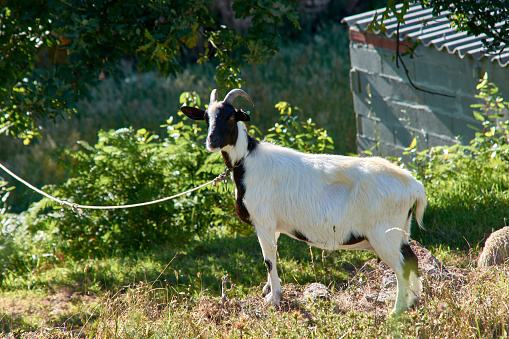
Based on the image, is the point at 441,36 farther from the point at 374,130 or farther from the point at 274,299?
the point at 274,299

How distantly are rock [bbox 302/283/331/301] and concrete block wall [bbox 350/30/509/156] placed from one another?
11.8 ft

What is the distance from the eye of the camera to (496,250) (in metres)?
4.89

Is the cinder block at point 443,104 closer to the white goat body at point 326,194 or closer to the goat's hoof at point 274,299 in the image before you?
the white goat body at point 326,194

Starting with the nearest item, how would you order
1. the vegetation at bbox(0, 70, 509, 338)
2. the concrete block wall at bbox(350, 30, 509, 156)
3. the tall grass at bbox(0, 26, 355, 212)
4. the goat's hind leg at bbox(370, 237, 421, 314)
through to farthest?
the vegetation at bbox(0, 70, 509, 338) → the goat's hind leg at bbox(370, 237, 421, 314) → the concrete block wall at bbox(350, 30, 509, 156) → the tall grass at bbox(0, 26, 355, 212)

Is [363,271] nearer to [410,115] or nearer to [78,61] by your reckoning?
[78,61]

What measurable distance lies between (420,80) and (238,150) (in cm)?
528

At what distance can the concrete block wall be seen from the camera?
8156 mm

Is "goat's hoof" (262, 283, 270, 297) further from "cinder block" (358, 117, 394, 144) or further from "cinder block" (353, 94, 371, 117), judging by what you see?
"cinder block" (353, 94, 371, 117)

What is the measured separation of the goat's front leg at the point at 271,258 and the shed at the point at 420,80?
3.52 metres

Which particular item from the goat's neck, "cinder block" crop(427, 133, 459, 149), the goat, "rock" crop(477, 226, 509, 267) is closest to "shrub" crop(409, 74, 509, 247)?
"rock" crop(477, 226, 509, 267)

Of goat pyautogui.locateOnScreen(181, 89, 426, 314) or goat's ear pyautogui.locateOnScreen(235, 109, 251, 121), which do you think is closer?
goat pyautogui.locateOnScreen(181, 89, 426, 314)

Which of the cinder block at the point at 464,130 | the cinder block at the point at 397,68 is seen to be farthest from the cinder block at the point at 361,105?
the cinder block at the point at 464,130

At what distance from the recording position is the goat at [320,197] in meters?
4.41

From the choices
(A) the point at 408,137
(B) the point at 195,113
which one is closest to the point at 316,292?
(B) the point at 195,113
